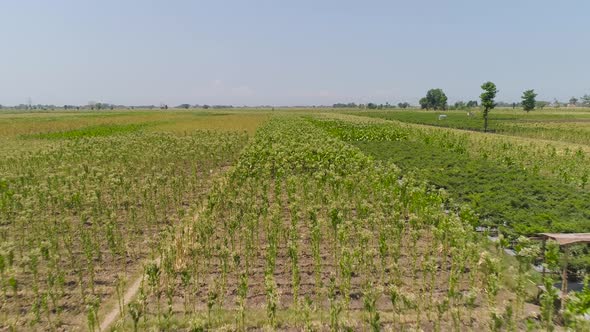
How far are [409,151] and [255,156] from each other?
9.09 meters

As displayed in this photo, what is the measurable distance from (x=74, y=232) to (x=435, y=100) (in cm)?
14182

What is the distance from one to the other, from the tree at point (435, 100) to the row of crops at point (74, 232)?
127955 millimetres

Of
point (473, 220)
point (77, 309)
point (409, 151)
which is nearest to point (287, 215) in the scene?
point (473, 220)

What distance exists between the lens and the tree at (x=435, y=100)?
130 metres

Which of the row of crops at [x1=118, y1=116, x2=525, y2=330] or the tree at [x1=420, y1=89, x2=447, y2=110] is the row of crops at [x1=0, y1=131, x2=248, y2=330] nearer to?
the row of crops at [x1=118, y1=116, x2=525, y2=330]

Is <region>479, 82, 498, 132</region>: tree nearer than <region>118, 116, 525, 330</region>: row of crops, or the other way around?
<region>118, 116, 525, 330</region>: row of crops

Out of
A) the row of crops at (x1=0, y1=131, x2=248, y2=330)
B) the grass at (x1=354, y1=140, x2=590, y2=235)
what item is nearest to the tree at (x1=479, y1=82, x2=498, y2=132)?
the grass at (x1=354, y1=140, x2=590, y2=235)

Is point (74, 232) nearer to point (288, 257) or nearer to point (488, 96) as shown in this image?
point (288, 257)

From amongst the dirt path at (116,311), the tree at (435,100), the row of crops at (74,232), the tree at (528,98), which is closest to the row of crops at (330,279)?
the dirt path at (116,311)

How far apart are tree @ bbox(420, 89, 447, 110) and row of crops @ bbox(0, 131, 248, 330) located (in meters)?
128

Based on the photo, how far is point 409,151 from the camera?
66.4 ft

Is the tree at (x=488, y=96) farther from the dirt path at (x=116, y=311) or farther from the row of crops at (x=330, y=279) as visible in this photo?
the dirt path at (x=116, y=311)

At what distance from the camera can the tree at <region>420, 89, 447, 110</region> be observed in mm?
130375

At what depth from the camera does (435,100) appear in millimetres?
135625
